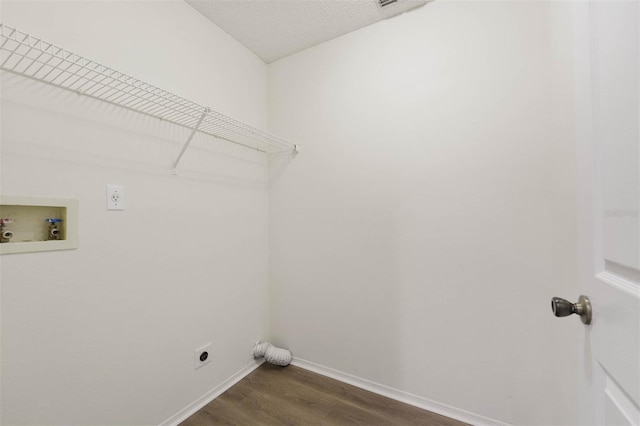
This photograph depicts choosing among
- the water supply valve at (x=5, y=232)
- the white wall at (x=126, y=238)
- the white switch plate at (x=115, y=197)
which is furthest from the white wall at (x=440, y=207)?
the water supply valve at (x=5, y=232)

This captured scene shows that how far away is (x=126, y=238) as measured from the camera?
47.4 inches

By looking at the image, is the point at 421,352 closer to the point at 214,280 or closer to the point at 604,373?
the point at 604,373

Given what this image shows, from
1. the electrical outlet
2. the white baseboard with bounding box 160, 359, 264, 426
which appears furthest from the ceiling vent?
the white baseboard with bounding box 160, 359, 264, 426

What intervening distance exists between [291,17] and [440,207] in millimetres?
1478

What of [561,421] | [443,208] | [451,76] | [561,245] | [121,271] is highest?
[451,76]

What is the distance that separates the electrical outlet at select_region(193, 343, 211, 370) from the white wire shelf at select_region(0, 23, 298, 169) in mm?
1094

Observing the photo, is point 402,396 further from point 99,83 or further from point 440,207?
point 99,83

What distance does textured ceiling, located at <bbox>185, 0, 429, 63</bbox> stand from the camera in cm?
152

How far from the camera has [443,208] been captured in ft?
4.75

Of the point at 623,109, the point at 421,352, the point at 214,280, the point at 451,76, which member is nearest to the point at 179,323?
the point at 214,280

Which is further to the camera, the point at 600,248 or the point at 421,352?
the point at 421,352

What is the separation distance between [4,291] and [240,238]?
3.52 ft

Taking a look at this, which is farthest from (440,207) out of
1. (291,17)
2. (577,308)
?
(291,17)

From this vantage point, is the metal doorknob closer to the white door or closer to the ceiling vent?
the white door
